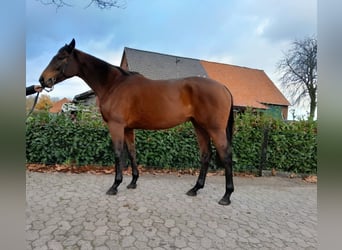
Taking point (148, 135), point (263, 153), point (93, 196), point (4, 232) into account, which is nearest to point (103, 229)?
point (93, 196)

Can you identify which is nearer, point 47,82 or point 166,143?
point 47,82

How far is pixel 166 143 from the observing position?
4504 millimetres

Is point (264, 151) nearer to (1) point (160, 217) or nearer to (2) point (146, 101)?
(2) point (146, 101)

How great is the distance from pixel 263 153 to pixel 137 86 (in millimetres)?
3167

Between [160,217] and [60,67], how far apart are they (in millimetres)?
2128

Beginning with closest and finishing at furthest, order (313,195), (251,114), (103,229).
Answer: (103,229)
(313,195)
(251,114)

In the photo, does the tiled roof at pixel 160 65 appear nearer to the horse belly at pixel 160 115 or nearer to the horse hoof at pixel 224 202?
the horse belly at pixel 160 115

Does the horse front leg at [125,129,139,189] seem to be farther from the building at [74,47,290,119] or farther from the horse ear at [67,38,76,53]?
the building at [74,47,290,119]

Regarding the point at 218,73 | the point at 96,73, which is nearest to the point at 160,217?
the point at 96,73

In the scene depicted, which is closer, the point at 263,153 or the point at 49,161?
the point at 49,161

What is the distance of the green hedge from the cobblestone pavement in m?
0.81

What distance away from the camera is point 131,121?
2920 millimetres

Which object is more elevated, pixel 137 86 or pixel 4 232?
pixel 137 86

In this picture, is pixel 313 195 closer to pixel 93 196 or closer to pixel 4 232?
pixel 93 196
